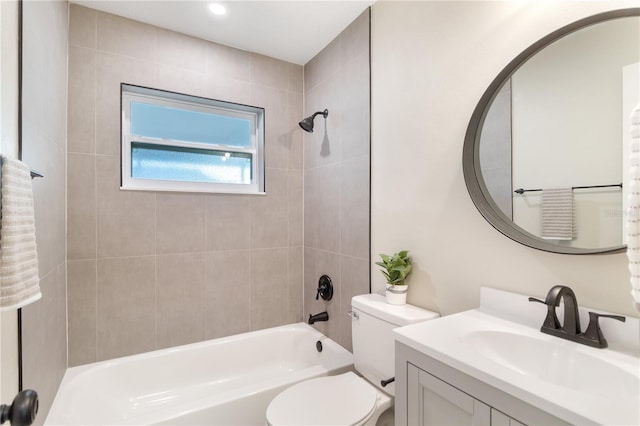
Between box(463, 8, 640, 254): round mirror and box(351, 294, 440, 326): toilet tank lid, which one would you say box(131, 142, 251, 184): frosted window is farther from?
box(463, 8, 640, 254): round mirror

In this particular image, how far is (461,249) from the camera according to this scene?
131 centimetres

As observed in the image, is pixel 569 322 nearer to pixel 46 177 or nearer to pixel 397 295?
pixel 397 295

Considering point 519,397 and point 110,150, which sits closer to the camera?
point 519,397

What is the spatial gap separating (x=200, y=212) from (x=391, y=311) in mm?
1468

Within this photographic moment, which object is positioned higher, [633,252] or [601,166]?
[601,166]

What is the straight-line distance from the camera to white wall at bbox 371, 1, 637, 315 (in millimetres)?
1014

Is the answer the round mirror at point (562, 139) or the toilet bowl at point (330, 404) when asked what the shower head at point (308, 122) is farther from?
the toilet bowl at point (330, 404)

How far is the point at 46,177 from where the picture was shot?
1323 mm

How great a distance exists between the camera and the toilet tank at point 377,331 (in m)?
1.37

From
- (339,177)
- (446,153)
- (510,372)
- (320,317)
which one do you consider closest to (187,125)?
(339,177)

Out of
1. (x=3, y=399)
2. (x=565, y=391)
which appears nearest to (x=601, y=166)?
(x=565, y=391)

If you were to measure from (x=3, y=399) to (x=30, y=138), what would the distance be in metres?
0.83

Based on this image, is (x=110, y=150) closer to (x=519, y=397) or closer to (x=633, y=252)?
(x=519, y=397)

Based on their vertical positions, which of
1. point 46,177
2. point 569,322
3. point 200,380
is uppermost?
point 46,177
